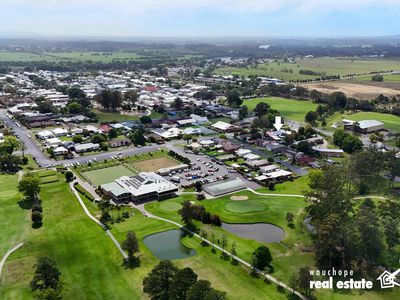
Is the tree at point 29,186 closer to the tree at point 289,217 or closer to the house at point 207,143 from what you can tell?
the tree at point 289,217

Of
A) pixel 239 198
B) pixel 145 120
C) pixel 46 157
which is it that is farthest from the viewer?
pixel 145 120

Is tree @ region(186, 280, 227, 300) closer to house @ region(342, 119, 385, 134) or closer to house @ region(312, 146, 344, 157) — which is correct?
house @ region(312, 146, 344, 157)

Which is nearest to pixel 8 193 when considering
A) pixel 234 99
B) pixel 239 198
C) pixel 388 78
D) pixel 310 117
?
pixel 239 198

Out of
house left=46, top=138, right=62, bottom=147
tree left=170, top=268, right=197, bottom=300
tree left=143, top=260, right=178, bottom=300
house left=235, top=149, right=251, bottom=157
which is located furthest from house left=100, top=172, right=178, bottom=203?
house left=46, top=138, right=62, bottom=147

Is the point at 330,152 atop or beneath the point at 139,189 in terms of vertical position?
atop

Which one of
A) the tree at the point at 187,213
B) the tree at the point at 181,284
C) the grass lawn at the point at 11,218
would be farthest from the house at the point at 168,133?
the tree at the point at 181,284

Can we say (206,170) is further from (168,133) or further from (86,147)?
Result: (86,147)

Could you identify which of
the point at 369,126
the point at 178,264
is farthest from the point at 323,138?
the point at 178,264

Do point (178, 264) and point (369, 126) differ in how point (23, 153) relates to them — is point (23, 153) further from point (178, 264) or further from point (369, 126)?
point (369, 126)
